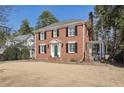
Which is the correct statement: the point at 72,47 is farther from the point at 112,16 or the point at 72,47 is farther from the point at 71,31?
the point at 112,16

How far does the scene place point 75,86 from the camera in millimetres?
13141

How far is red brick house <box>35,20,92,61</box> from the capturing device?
112ft

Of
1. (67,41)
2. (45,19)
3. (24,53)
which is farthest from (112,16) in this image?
(45,19)

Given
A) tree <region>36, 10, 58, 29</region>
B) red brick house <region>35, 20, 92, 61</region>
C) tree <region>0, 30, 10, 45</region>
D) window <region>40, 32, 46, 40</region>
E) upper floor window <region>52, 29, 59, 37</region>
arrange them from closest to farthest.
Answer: tree <region>0, 30, 10, 45</region> → red brick house <region>35, 20, 92, 61</region> → upper floor window <region>52, 29, 59, 37</region> → window <region>40, 32, 46, 40</region> → tree <region>36, 10, 58, 29</region>

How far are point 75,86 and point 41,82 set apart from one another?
6.63ft

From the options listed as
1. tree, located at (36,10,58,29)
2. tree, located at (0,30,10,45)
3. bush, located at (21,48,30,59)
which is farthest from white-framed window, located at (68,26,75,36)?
tree, located at (36,10,58,29)

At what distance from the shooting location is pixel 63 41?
120 ft

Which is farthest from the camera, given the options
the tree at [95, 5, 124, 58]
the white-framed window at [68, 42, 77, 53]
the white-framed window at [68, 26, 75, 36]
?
the white-framed window at [68, 26, 75, 36]

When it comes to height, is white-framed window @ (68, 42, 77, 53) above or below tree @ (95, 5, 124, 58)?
below

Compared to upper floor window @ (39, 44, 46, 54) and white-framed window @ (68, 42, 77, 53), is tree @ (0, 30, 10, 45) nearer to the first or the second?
white-framed window @ (68, 42, 77, 53)

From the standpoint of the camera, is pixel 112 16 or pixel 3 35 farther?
pixel 112 16
